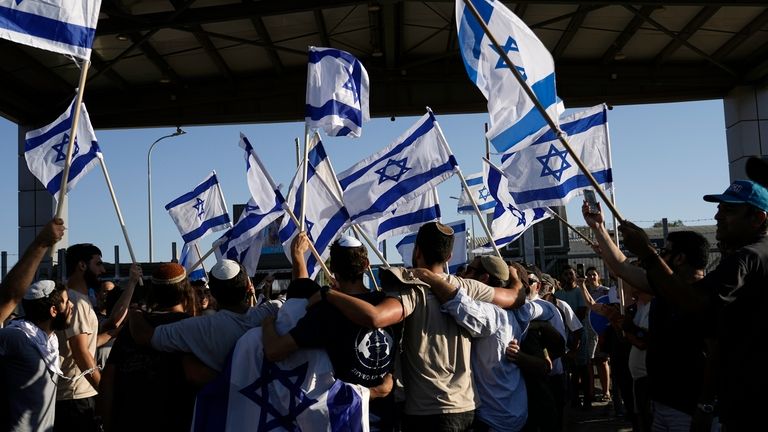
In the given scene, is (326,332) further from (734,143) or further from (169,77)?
(734,143)

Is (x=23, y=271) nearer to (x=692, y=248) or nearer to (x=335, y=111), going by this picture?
(x=692, y=248)

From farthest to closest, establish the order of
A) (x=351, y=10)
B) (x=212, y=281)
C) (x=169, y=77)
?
(x=169, y=77)
(x=351, y=10)
(x=212, y=281)

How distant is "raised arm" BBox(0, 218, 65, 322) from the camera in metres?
4.08

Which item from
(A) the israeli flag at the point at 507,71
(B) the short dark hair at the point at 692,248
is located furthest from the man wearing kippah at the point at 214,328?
(A) the israeli flag at the point at 507,71

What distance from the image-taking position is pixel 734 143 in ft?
69.8

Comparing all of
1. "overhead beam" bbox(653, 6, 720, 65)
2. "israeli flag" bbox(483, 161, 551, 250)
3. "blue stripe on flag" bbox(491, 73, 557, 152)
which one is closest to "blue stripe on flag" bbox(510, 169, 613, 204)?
"israeli flag" bbox(483, 161, 551, 250)

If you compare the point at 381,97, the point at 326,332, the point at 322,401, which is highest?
the point at 381,97

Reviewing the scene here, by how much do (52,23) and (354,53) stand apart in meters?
15.2

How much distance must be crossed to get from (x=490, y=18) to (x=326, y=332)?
11.3ft

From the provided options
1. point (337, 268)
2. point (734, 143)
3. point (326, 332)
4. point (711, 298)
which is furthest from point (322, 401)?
point (734, 143)

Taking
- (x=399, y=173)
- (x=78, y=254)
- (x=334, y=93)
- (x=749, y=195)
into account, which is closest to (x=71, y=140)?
(x=78, y=254)

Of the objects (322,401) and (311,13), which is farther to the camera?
(311,13)

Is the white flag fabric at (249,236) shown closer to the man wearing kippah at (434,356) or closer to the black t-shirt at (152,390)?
the man wearing kippah at (434,356)

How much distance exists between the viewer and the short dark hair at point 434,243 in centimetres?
504
